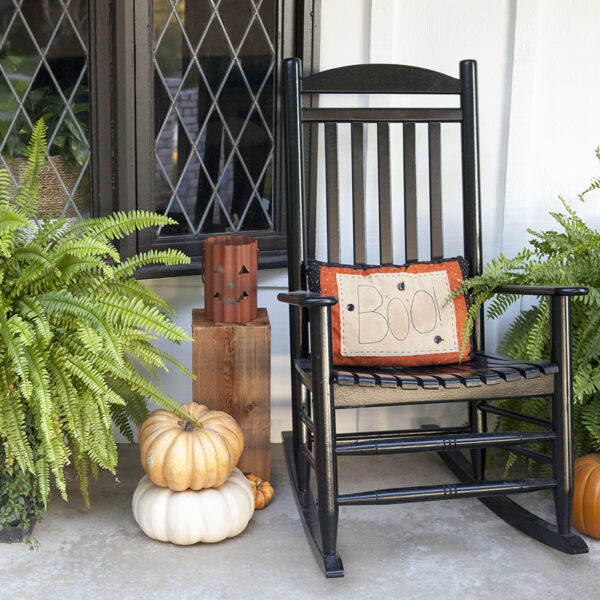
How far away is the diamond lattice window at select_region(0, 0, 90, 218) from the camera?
94.7 inches

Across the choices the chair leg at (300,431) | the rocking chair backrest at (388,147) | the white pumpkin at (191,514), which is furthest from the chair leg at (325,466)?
the rocking chair backrest at (388,147)

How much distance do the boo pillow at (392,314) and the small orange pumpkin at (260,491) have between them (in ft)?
1.45

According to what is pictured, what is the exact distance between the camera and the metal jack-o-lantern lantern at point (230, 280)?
7.66 feet

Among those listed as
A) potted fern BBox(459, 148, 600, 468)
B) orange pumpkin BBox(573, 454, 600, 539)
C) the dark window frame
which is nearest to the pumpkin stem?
the dark window frame

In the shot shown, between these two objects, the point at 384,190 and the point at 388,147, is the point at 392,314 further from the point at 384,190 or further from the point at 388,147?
the point at 388,147

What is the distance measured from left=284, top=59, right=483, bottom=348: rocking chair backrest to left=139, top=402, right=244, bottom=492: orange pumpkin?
25.0 inches

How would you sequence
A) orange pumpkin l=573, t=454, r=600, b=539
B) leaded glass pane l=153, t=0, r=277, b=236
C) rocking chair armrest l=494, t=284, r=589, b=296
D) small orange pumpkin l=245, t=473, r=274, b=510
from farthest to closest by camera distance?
1. leaded glass pane l=153, t=0, r=277, b=236
2. small orange pumpkin l=245, t=473, r=274, b=510
3. orange pumpkin l=573, t=454, r=600, b=539
4. rocking chair armrest l=494, t=284, r=589, b=296

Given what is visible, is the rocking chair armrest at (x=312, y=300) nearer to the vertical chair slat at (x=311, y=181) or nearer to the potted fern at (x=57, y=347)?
the potted fern at (x=57, y=347)

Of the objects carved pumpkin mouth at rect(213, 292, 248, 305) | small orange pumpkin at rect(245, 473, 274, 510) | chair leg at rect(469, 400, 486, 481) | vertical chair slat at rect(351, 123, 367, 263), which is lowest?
small orange pumpkin at rect(245, 473, 274, 510)

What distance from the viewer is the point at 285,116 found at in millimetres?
2393

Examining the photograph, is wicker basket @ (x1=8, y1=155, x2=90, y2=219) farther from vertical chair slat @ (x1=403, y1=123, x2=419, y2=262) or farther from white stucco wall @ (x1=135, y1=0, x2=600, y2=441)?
vertical chair slat @ (x1=403, y1=123, x2=419, y2=262)

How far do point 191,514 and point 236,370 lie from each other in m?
0.47

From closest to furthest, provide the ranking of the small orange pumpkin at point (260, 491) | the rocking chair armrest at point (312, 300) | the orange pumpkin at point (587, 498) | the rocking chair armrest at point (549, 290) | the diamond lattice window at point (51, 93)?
the rocking chair armrest at point (312, 300) < the rocking chair armrest at point (549, 290) < the orange pumpkin at point (587, 498) < the small orange pumpkin at point (260, 491) < the diamond lattice window at point (51, 93)

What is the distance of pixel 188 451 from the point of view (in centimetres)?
206
